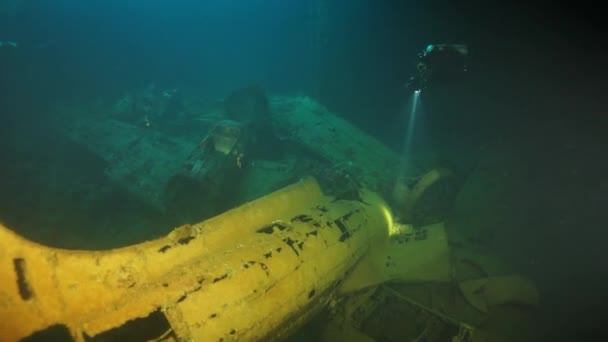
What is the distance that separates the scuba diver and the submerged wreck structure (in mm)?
2590

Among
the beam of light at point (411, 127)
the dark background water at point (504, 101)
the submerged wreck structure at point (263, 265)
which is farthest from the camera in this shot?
the beam of light at point (411, 127)

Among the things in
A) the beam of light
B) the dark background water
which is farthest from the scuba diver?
the beam of light

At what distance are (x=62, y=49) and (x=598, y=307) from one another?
2393 centimetres

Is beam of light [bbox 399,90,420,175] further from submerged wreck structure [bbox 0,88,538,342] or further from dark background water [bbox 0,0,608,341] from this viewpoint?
submerged wreck structure [bbox 0,88,538,342]

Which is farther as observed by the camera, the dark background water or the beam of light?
the beam of light

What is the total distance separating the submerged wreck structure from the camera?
99.0 inches

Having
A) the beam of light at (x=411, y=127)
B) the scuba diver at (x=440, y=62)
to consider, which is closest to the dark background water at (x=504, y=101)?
the beam of light at (x=411, y=127)

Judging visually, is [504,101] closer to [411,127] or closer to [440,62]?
[411,127]

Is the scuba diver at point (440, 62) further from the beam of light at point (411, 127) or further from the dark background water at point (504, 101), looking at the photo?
the beam of light at point (411, 127)

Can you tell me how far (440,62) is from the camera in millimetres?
8422

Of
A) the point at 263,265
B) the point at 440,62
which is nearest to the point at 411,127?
the point at 440,62

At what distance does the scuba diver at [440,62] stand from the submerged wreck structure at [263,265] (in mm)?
2590

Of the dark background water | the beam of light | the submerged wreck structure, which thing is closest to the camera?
the submerged wreck structure

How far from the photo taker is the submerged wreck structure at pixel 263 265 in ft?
8.25
